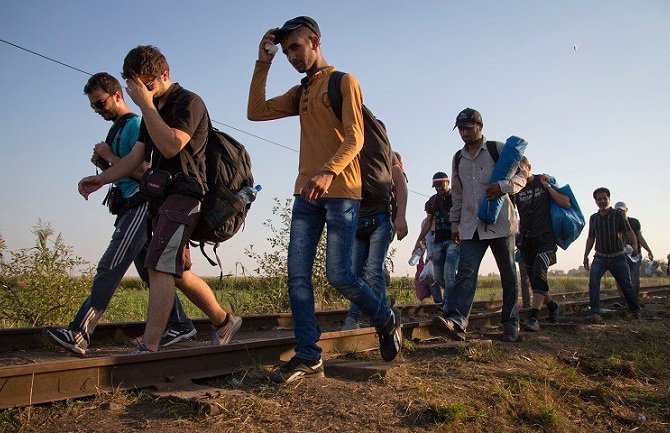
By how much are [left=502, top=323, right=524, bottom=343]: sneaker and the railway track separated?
0.73 metres

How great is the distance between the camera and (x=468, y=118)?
21.6ft

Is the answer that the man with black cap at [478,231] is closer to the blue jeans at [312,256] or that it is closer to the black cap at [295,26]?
the blue jeans at [312,256]

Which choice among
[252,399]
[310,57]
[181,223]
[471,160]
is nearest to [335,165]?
[310,57]

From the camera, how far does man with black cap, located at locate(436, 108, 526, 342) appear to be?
654cm

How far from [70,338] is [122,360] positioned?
3.68 feet

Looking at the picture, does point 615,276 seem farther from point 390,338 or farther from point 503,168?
point 390,338

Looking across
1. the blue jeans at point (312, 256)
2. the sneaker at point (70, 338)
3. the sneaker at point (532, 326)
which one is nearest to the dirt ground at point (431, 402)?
the blue jeans at point (312, 256)

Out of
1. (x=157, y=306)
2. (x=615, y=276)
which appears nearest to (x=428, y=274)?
(x=615, y=276)

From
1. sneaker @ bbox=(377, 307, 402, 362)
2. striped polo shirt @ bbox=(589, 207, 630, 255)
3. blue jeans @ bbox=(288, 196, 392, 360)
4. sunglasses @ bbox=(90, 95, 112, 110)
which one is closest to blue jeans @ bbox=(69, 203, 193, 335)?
sunglasses @ bbox=(90, 95, 112, 110)

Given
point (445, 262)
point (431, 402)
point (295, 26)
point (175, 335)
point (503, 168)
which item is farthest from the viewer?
point (445, 262)

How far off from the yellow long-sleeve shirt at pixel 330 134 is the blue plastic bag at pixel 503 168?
2.45 m

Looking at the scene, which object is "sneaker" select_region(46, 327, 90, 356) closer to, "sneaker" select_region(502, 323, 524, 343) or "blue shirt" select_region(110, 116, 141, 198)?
"blue shirt" select_region(110, 116, 141, 198)

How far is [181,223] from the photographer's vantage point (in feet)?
14.5

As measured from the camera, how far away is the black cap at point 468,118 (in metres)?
6.59
